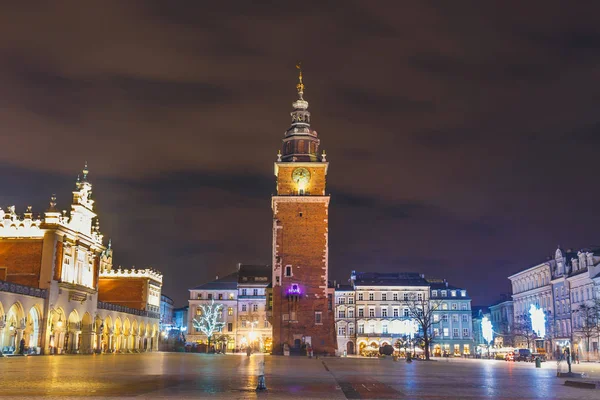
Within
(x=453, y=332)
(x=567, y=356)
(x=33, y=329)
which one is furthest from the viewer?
(x=453, y=332)

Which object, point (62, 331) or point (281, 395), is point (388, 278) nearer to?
point (62, 331)

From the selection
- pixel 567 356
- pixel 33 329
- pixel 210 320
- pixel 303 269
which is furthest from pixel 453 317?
pixel 567 356

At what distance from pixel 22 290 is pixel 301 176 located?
35.2 metres

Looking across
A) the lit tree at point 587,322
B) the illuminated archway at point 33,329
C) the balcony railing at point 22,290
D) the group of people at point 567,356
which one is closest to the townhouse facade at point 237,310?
the lit tree at point 587,322

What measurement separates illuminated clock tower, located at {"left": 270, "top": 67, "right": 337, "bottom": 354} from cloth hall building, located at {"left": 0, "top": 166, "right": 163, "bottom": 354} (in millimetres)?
19664

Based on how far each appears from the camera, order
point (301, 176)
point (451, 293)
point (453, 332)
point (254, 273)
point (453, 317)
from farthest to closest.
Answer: point (451, 293), point (453, 317), point (453, 332), point (254, 273), point (301, 176)

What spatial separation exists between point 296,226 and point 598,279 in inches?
1392

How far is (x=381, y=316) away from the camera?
113m

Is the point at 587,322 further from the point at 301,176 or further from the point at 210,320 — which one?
the point at 210,320

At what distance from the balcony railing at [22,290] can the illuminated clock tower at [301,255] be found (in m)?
26.1

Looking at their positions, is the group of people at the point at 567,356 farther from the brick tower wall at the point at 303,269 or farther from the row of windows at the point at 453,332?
the row of windows at the point at 453,332

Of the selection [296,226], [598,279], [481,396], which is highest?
[296,226]

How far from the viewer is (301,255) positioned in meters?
73.9

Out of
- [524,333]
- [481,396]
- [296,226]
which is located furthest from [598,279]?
[481,396]
